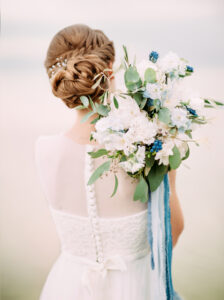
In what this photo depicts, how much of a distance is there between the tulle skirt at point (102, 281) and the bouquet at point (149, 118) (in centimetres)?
34

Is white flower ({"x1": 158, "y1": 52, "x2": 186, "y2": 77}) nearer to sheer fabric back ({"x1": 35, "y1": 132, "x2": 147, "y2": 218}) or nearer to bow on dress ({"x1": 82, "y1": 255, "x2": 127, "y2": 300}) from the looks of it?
sheer fabric back ({"x1": 35, "y1": 132, "x2": 147, "y2": 218})

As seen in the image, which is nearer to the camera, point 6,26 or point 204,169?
point 6,26

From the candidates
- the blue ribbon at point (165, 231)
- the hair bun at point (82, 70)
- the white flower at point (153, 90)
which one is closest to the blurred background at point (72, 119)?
the hair bun at point (82, 70)

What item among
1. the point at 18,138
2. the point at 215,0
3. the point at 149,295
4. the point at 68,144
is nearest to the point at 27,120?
the point at 18,138

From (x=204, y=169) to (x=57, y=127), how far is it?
0.86m

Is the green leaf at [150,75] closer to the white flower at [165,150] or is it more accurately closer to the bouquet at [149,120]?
the bouquet at [149,120]

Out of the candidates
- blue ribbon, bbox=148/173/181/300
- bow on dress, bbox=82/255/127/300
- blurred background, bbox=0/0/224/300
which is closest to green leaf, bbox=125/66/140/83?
blue ribbon, bbox=148/173/181/300

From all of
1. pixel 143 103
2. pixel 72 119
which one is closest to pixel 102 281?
pixel 143 103

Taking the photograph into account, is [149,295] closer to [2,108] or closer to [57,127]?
[57,127]

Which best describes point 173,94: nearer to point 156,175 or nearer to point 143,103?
point 143,103

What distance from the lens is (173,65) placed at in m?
0.97

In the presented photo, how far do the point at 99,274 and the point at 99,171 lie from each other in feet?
1.31

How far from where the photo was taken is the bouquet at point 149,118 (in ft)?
3.13

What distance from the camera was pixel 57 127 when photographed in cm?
188
